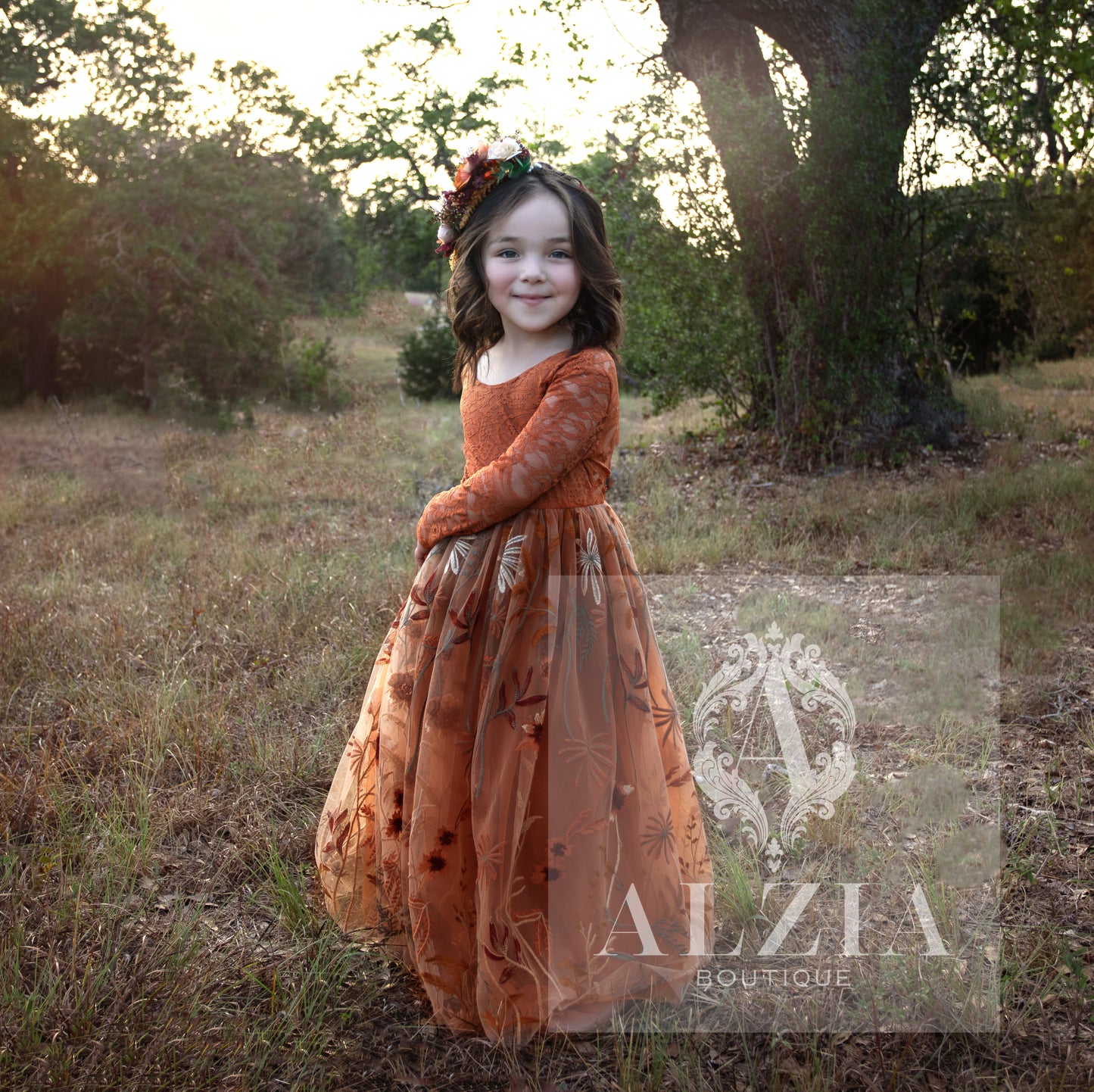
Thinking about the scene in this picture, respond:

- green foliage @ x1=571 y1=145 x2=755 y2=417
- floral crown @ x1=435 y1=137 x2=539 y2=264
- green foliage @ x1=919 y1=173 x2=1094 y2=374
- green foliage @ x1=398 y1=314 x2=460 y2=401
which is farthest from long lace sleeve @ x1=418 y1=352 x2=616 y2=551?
green foliage @ x1=398 y1=314 x2=460 y2=401

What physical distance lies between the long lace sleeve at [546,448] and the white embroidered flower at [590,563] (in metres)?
0.15

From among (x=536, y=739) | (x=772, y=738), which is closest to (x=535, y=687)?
(x=536, y=739)

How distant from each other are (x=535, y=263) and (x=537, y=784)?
3.53 ft

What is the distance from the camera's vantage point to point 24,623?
4191mm

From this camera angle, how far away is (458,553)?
2102mm

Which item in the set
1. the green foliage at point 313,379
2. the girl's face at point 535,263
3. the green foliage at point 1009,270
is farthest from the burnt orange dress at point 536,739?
the green foliage at point 313,379

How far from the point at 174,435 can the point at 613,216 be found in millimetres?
4509

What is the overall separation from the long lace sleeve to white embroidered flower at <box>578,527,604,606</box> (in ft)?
0.49

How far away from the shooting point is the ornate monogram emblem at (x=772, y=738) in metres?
2.94

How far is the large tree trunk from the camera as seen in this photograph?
263 inches

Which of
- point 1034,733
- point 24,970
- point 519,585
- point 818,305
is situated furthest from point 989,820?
point 818,305

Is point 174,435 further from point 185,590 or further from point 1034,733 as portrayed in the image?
point 1034,733

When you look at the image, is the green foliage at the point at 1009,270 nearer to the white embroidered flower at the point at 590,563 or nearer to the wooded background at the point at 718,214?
the wooded background at the point at 718,214

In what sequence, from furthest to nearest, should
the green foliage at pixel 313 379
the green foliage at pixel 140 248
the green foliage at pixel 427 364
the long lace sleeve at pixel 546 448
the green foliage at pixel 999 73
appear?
the green foliage at pixel 427 364, the green foliage at pixel 313 379, the green foliage at pixel 140 248, the green foliage at pixel 999 73, the long lace sleeve at pixel 546 448
